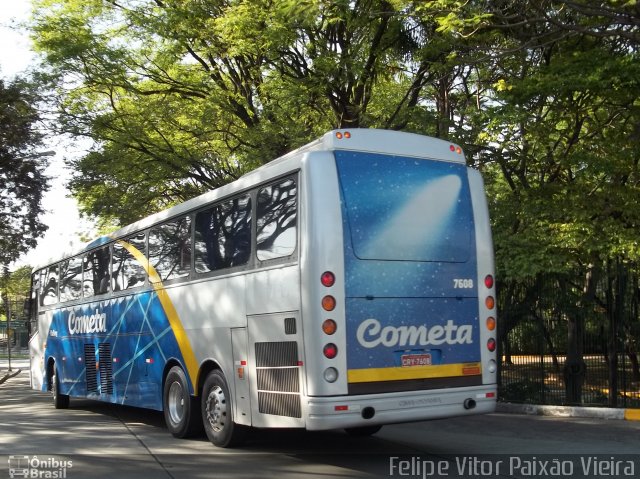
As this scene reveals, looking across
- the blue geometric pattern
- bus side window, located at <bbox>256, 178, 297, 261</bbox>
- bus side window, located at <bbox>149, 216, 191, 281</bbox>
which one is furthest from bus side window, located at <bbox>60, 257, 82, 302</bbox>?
bus side window, located at <bbox>256, 178, 297, 261</bbox>

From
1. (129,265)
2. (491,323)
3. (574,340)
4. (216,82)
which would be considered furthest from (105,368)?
(216,82)

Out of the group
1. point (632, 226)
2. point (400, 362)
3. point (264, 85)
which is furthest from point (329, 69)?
point (400, 362)

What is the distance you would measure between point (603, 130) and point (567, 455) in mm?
9072

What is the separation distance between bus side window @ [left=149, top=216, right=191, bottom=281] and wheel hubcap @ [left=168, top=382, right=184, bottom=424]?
1627 mm

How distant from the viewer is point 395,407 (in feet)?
24.6

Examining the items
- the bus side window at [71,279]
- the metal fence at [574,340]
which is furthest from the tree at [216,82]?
the bus side window at [71,279]

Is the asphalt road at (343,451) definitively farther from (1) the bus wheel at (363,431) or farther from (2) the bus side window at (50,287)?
(2) the bus side window at (50,287)

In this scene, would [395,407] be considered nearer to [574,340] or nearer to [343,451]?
[343,451]

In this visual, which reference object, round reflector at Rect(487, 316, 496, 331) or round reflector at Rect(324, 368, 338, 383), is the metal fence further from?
round reflector at Rect(324, 368, 338, 383)

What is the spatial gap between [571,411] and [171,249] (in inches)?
277

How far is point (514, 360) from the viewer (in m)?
13.5

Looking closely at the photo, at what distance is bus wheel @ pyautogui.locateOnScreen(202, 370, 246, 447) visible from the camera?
349 inches

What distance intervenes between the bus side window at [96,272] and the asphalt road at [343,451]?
8.63 ft

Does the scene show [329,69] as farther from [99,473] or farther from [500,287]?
[99,473]
